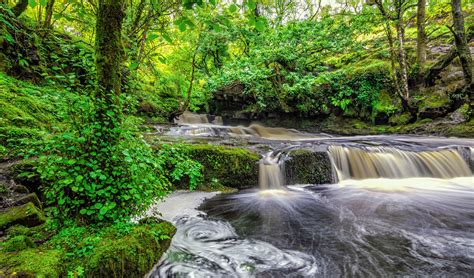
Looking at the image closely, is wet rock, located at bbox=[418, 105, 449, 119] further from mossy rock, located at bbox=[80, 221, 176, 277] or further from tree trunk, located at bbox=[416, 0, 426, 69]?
mossy rock, located at bbox=[80, 221, 176, 277]

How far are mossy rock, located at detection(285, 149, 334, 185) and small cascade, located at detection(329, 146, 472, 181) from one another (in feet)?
1.37

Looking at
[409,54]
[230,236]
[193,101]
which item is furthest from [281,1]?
[230,236]

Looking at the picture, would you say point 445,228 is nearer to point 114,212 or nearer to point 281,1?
point 114,212

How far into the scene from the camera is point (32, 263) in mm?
1674

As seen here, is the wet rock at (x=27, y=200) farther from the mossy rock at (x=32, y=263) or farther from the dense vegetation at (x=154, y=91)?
the mossy rock at (x=32, y=263)

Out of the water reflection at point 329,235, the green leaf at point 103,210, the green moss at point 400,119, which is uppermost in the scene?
the green moss at point 400,119

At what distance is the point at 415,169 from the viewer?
646 cm

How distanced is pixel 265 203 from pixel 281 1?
16.4 meters

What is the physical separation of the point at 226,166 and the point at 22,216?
12.2 ft

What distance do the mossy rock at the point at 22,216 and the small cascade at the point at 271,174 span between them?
4160 millimetres

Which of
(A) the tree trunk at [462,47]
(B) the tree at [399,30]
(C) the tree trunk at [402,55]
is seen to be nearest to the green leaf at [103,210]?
(B) the tree at [399,30]

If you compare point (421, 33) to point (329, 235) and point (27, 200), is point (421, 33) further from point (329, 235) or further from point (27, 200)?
point (27, 200)

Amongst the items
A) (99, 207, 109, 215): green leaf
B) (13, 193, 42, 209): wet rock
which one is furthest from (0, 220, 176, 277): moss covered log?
(13, 193, 42, 209): wet rock

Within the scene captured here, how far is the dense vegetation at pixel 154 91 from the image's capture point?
2131mm
